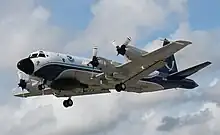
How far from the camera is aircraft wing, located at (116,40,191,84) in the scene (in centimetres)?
7075

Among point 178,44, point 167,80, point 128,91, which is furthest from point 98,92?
point 178,44

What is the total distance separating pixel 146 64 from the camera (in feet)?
244

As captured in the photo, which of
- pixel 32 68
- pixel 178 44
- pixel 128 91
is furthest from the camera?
pixel 128 91

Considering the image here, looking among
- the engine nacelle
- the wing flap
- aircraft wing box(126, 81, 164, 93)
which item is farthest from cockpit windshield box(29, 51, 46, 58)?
aircraft wing box(126, 81, 164, 93)

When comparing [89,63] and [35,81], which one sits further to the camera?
[35,81]

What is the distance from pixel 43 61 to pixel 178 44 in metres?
15.2

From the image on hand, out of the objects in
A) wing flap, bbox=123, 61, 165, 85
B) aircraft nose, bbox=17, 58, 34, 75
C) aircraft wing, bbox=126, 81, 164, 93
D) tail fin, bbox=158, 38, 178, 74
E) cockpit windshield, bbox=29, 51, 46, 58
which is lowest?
wing flap, bbox=123, 61, 165, 85

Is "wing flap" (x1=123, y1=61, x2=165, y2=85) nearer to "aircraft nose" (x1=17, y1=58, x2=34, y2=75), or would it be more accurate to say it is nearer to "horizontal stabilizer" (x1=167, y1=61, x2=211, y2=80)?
"horizontal stabilizer" (x1=167, y1=61, x2=211, y2=80)

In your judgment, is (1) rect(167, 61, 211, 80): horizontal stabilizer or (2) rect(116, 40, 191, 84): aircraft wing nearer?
(2) rect(116, 40, 191, 84): aircraft wing

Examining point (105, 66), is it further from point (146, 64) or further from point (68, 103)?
point (68, 103)

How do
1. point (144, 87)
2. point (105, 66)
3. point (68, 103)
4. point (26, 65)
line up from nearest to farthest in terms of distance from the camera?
point (26, 65) < point (105, 66) < point (144, 87) < point (68, 103)

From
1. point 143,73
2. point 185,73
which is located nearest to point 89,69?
point 143,73

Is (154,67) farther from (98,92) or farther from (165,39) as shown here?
(98,92)

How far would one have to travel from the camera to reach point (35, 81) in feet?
272
